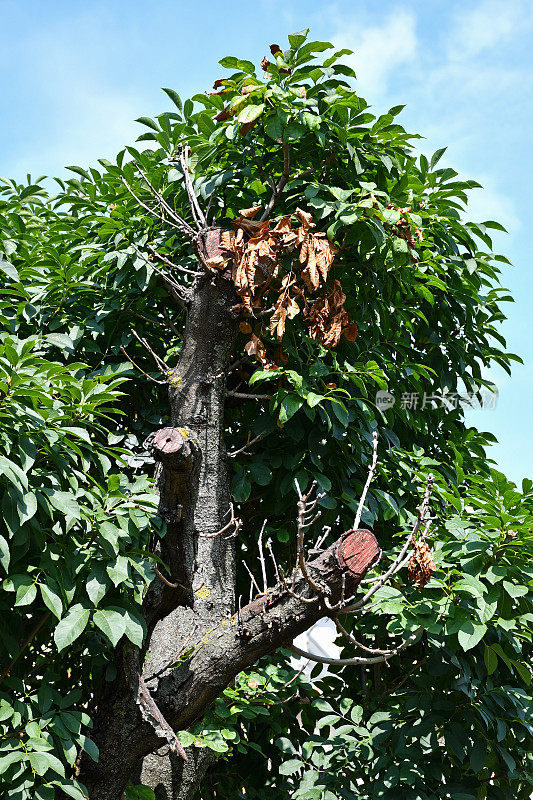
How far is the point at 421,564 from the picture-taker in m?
3.27

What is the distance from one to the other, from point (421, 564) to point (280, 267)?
4.58 ft

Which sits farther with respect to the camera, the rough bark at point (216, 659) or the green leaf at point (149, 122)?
the green leaf at point (149, 122)

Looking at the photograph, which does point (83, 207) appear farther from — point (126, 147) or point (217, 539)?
point (217, 539)

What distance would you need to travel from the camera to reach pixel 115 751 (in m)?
3.05

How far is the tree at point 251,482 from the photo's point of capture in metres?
2.93

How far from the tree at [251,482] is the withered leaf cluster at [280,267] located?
0.01 meters

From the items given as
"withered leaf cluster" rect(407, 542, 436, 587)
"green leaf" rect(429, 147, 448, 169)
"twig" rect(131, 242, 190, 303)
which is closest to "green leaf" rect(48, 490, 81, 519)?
"twig" rect(131, 242, 190, 303)

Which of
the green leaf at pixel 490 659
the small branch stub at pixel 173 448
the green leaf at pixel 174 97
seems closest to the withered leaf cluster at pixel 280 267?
the small branch stub at pixel 173 448

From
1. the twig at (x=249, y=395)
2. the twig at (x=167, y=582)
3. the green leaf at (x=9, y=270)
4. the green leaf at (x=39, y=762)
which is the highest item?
the green leaf at (x=9, y=270)

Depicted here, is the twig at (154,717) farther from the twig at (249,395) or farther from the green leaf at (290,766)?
the twig at (249,395)

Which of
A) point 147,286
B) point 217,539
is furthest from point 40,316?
point 217,539

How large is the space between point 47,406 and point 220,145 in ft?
5.20

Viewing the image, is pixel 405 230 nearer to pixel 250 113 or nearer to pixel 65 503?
pixel 250 113

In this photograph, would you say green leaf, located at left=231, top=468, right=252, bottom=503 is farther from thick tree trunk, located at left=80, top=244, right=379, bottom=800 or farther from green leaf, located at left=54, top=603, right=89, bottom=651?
green leaf, located at left=54, top=603, right=89, bottom=651
